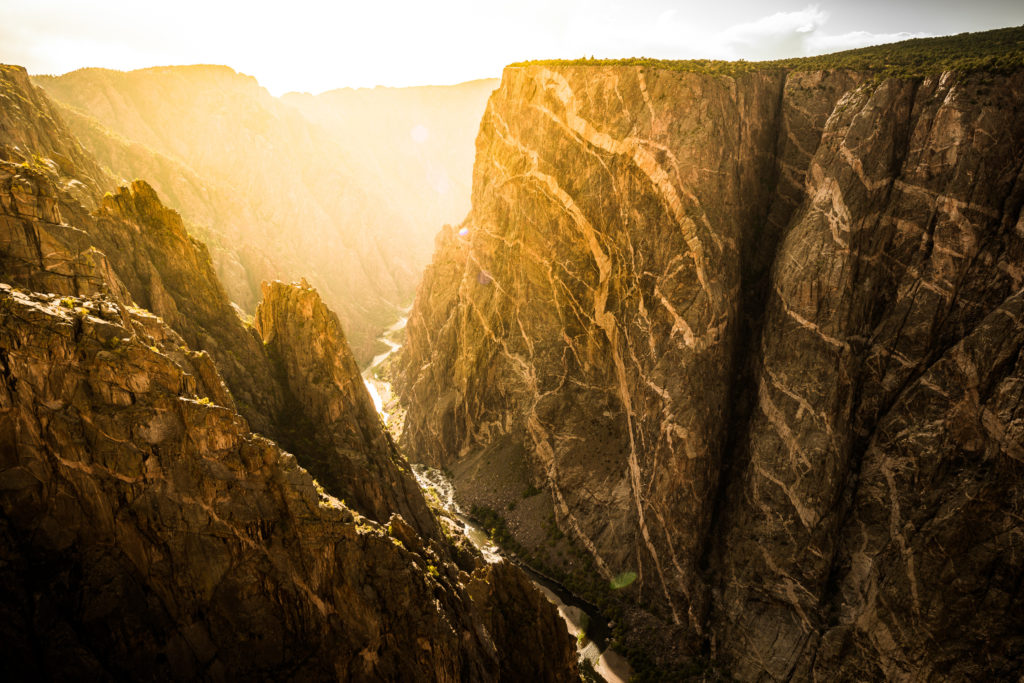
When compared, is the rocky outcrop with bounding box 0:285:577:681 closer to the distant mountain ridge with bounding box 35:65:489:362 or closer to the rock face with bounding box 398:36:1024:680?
the rock face with bounding box 398:36:1024:680

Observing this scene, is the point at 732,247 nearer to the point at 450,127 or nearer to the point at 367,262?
the point at 367,262

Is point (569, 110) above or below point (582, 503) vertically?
above

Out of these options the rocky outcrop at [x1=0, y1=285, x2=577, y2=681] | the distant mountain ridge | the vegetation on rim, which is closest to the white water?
the distant mountain ridge

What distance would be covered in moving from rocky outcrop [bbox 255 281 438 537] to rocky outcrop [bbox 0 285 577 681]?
7.10 meters

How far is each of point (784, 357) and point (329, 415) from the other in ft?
99.5

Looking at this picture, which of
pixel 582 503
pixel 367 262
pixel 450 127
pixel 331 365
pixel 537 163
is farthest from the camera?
pixel 450 127

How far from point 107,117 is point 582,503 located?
122m

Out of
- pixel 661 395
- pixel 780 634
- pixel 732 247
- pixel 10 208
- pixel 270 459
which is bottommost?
pixel 780 634

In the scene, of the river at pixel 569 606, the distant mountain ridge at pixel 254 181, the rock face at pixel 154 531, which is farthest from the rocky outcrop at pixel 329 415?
the distant mountain ridge at pixel 254 181

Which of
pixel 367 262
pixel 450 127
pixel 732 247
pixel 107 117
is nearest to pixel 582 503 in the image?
pixel 732 247

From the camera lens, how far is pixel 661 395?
1612 inches

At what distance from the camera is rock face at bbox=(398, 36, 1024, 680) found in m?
30.6

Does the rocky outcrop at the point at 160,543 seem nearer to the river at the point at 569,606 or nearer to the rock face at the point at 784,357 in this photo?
the river at the point at 569,606

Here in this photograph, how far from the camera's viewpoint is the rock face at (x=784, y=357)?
30641 mm
